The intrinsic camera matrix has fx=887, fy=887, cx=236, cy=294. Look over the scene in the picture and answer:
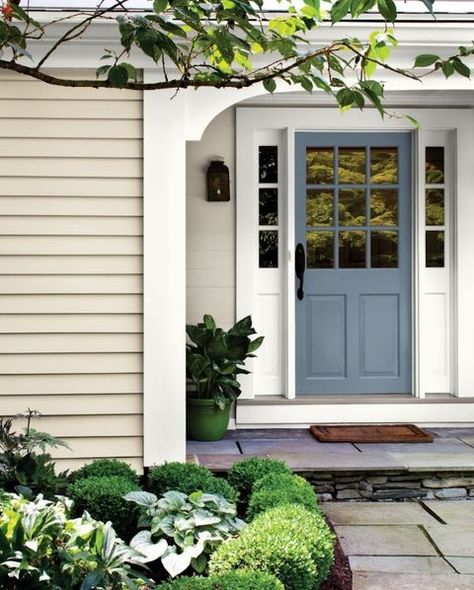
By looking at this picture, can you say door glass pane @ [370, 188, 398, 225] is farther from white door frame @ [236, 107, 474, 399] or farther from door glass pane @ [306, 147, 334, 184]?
door glass pane @ [306, 147, 334, 184]

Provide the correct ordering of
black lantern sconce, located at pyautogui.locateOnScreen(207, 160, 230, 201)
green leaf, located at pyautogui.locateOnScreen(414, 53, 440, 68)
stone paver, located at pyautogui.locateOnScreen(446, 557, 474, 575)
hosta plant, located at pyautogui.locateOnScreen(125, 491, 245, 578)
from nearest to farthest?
green leaf, located at pyautogui.locateOnScreen(414, 53, 440, 68) → hosta plant, located at pyautogui.locateOnScreen(125, 491, 245, 578) → stone paver, located at pyautogui.locateOnScreen(446, 557, 474, 575) → black lantern sconce, located at pyautogui.locateOnScreen(207, 160, 230, 201)

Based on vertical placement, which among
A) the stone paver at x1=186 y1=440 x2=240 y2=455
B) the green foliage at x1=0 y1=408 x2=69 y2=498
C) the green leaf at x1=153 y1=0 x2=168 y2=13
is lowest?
the stone paver at x1=186 y1=440 x2=240 y2=455

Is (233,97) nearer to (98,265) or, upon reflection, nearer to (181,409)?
(98,265)

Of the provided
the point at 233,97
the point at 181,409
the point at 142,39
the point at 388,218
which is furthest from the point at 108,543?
the point at 388,218

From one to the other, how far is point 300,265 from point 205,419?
1.34m

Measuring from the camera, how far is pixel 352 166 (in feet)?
21.2

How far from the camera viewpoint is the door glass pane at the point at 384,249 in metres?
6.45

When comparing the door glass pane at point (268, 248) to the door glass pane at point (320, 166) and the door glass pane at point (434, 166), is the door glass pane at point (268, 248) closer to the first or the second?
the door glass pane at point (320, 166)

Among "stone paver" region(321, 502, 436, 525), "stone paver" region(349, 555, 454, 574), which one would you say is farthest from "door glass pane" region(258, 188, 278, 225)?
"stone paver" region(349, 555, 454, 574)

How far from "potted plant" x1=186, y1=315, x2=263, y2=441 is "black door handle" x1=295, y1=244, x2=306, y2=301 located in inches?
25.9

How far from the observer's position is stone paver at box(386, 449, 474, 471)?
200 inches

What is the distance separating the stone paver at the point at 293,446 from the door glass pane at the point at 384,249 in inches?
57.2

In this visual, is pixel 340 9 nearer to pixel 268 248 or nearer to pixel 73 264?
pixel 73 264

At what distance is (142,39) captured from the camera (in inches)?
82.9
